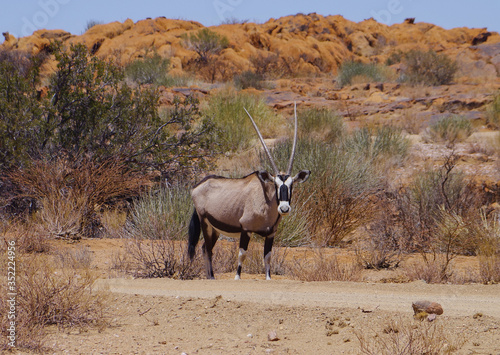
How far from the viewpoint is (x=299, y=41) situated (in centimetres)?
5647

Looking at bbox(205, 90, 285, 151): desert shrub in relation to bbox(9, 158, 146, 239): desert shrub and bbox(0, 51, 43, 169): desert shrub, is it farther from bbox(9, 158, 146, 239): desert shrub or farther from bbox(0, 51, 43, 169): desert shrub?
bbox(0, 51, 43, 169): desert shrub

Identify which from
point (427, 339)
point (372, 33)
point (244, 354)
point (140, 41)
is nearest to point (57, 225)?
point (244, 354)

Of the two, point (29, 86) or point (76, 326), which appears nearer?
point (76, 326)

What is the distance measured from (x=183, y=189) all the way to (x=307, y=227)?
8.60ft

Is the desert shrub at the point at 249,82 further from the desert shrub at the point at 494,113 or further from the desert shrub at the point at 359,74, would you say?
the desert shrub at the point at 494,113

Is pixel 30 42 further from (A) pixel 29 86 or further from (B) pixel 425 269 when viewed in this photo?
(B) pixel 425 269

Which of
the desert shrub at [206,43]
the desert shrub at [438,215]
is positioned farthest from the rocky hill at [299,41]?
the desert shrub at [438,215]

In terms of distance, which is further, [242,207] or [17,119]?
[17,119]

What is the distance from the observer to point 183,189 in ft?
42.0

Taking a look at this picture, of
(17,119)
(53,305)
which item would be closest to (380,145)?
(17,119)

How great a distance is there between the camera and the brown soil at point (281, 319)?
507cm

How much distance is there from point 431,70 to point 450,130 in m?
16.4

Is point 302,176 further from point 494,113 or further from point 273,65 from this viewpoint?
point 273,65

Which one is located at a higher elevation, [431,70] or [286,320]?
[431,70]
